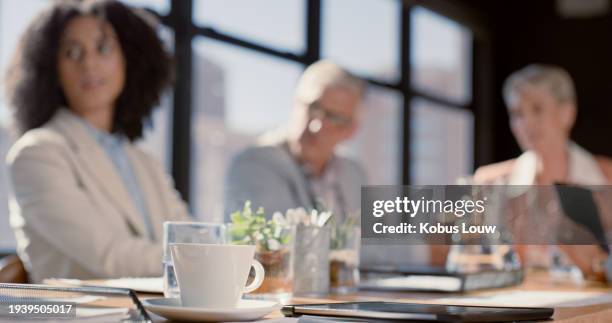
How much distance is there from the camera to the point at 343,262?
1.66 m

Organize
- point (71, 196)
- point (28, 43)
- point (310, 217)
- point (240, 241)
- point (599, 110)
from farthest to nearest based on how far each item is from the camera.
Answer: point (599, 110)
point (28, 43)
point (71, 196)
point (310, 217)
point (240, 241)

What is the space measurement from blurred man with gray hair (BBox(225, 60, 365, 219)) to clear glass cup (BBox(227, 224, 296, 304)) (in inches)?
57.7

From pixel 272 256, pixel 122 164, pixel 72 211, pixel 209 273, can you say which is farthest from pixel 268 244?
A: pixel 122 164

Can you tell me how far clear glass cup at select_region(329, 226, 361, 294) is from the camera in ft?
5.40

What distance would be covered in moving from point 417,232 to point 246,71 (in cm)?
345

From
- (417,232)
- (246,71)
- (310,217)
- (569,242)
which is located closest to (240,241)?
(310,217)

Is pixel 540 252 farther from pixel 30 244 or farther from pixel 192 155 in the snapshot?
pixel 192 155

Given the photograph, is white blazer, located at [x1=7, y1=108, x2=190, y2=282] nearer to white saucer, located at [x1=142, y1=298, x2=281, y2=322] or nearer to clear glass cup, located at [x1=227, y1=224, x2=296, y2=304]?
clear glass cup, located at [x1=227, y1=224, x2=296, y2=304]

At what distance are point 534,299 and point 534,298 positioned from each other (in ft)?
0.10

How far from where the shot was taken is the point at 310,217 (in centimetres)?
158

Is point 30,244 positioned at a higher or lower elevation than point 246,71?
lower

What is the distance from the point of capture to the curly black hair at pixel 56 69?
259 cm

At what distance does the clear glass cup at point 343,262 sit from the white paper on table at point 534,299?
196 millimetres

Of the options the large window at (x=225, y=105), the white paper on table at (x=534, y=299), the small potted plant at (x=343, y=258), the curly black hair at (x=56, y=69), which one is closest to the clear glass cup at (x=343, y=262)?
the small potted plant at (x=343, y=258)
